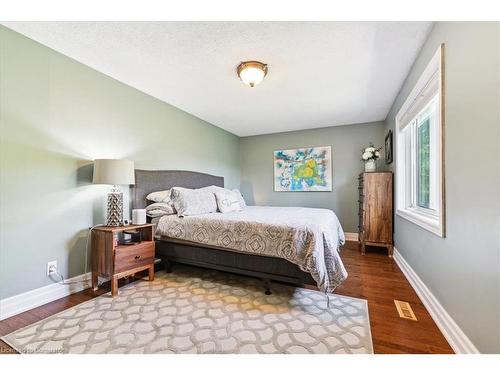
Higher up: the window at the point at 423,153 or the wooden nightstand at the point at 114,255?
the window at the point at 423,153

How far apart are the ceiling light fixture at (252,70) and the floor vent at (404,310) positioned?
8.00 feet

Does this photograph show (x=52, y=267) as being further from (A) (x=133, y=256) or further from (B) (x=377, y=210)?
(B) (x=377, y=210)

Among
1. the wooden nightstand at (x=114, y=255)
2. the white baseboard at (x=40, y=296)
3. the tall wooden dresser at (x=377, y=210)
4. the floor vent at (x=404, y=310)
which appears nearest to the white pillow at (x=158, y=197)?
the wooden nightstand at (x=114, y=255)

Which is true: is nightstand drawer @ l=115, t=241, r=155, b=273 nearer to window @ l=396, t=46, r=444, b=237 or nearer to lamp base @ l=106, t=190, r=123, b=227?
lamp base @ l=106, t=190, r=123, b=227

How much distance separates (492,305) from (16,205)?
3.17 meters

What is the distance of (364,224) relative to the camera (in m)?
3.65

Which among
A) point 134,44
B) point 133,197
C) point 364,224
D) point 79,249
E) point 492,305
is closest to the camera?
point 492,305

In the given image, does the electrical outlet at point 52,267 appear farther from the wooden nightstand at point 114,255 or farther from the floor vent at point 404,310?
the floor vent at point 404,310

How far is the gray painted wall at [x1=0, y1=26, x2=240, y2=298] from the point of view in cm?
182

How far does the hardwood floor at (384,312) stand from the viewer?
1432 millimetres

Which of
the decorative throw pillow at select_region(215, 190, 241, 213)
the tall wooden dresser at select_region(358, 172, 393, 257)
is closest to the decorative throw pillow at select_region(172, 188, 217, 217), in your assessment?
the decorative throw pillow at select_region(215, 190, 241, 213)

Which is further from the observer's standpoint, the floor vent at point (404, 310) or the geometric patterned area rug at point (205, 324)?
the floor vent at point (404, 310)
